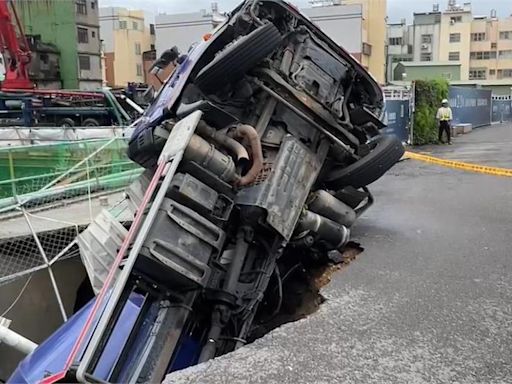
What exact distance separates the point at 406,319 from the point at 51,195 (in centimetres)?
502

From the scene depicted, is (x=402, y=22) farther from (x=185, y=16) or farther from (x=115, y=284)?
(x=115, y=284)

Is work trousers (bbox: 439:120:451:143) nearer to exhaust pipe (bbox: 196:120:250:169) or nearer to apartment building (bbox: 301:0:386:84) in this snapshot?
exhaust pipe (bbox: 196:120:250:169)

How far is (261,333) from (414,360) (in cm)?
147

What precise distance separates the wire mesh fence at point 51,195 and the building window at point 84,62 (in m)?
32.0

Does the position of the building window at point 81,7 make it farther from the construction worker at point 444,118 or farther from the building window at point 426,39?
the building window at point 426,39

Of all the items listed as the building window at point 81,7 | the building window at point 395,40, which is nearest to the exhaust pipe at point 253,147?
the building window at point 81,7

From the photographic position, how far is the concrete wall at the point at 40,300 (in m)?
5.68

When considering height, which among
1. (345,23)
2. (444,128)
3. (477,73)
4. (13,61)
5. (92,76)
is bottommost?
(444,128)

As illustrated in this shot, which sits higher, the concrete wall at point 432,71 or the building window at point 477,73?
the concrete wall at point 432,71

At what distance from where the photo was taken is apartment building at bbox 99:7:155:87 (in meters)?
60.6

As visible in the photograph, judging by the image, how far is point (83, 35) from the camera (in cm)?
3884

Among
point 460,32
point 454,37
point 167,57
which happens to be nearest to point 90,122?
point 167,57

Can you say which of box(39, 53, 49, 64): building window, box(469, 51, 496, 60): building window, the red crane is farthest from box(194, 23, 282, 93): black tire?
box(469, 51, 496, 60): building window

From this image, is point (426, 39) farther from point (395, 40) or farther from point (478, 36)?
point (478, 36)
